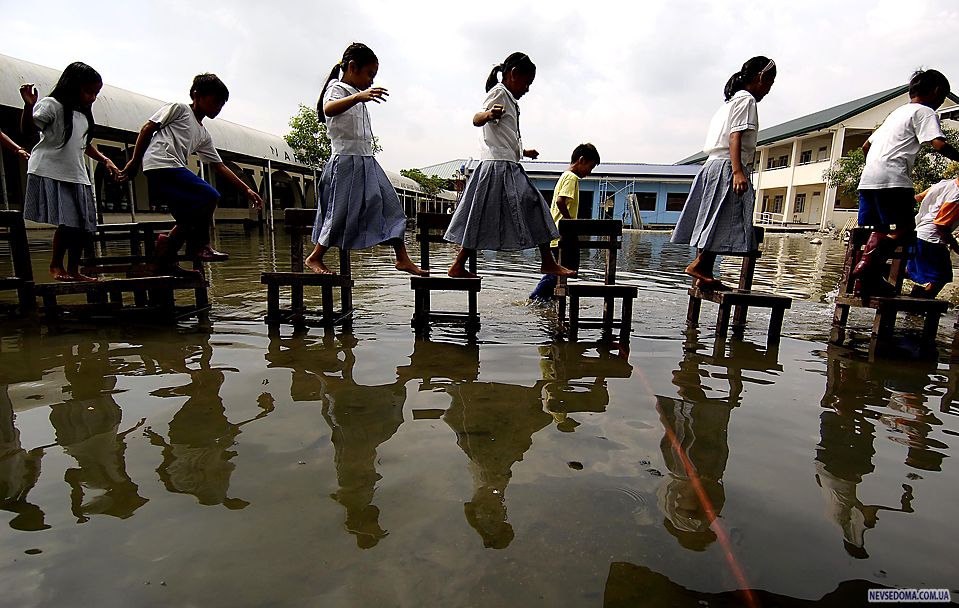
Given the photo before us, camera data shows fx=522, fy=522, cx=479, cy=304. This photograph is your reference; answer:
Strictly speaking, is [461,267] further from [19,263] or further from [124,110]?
[124,110]

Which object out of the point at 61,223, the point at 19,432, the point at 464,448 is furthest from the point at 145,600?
the point at 61,223

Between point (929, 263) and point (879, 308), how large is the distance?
1648 millimetres

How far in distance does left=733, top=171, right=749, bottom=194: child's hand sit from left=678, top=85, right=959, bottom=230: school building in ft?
86.9

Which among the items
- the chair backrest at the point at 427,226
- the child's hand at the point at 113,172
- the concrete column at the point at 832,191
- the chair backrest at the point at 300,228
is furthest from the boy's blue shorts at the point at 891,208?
the concrete column at the point at 832,191

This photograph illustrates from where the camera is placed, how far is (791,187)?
3391 centimetres

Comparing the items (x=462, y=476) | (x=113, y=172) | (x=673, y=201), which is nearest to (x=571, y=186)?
(x=462, y=476)

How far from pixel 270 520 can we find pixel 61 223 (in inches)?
155

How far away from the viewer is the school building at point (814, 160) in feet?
95.3

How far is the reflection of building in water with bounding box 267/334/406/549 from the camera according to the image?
1.73m

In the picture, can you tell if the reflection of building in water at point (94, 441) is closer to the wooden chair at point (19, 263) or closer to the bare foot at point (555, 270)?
the wooden chair at point (19, 263)

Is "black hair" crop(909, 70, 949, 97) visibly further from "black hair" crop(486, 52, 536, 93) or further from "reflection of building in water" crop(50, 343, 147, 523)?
"reflection of building in water" crop(50, 343, 147, 523)

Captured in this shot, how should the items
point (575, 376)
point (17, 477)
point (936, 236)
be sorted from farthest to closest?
Answer: point (936, 236) < point (575, 376) < point (17, 477)

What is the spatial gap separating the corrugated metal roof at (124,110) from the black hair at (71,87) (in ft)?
35.7

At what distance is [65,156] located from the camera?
4203 mm
